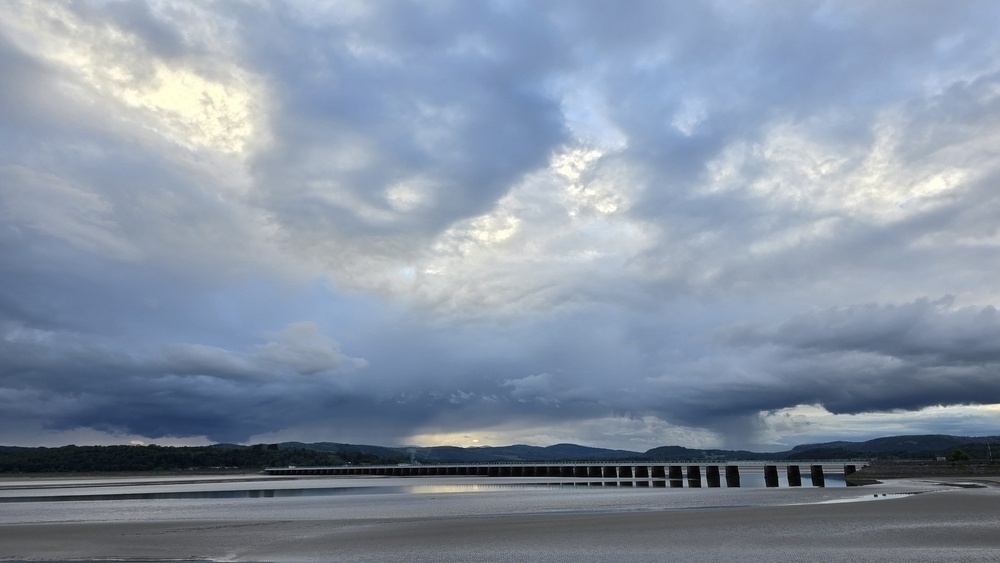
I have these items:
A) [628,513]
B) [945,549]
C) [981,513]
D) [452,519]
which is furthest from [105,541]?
[981,513]

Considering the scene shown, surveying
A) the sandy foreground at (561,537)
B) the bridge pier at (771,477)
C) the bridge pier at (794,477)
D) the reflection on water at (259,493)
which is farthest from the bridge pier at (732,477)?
the sandy foreground at (561,537)

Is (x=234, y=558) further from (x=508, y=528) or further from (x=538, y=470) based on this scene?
(x=538, y=470)

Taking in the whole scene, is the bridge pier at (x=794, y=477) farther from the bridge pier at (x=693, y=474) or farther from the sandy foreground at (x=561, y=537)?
the sandy foreground at (x=561, y=537)

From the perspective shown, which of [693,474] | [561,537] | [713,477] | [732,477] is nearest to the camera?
[561,537]

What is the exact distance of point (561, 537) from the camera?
27578mm

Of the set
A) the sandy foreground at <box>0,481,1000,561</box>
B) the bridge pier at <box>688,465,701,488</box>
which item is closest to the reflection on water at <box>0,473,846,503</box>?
the bridge pier at <box>688,465,701,488</box>

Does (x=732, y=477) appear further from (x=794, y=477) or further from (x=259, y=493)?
(x=259, y=493)

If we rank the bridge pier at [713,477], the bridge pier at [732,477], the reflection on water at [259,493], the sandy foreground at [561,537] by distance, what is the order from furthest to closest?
the bridge pier at [713,477]
the bridge pier at [732,477]
the reflection on water at [259,493]
the sandy foreground at [561,537]

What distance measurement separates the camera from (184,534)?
1251 inches

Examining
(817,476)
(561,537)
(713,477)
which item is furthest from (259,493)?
(817,476)

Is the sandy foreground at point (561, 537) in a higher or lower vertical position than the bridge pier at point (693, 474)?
higher

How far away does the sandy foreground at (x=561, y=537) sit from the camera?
22.2m

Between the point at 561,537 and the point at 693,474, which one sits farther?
the point at 693,474

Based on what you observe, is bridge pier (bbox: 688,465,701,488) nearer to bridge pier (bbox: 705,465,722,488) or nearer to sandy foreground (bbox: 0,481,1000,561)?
bridge pier (bbox: 705,465,722,488)
